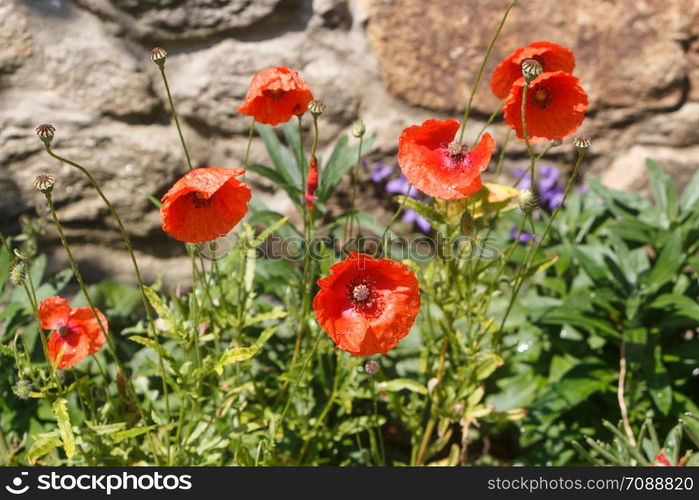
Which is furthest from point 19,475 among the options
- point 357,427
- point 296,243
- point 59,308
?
point 296,243

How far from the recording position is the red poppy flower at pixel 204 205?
3.95 ft

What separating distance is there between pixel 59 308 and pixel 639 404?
1513mm

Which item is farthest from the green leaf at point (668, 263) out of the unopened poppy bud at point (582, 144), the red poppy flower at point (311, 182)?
the red poppy flower at point (311, 182)

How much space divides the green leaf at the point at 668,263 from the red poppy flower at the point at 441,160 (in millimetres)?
897

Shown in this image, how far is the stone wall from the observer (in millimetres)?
2168

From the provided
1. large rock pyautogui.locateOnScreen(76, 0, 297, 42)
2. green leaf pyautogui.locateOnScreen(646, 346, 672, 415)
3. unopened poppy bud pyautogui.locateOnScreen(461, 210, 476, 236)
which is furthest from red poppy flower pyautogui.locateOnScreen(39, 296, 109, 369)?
green leaf pyautogui.locateOnScreen(646, 346, 672, 415)

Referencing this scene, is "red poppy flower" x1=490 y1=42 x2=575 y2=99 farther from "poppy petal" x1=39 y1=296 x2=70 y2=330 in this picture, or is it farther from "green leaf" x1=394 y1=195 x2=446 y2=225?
"poppy petal" x1=39 y1=296 x2=70 y2=330

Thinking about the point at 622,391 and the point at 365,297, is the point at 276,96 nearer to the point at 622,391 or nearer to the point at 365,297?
the point at 365,297

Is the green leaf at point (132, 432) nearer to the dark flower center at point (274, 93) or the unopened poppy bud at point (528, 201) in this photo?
the dark flower center at point (274, 93)

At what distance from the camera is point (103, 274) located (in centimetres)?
234

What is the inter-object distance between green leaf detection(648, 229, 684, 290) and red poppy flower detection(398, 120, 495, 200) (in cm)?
90

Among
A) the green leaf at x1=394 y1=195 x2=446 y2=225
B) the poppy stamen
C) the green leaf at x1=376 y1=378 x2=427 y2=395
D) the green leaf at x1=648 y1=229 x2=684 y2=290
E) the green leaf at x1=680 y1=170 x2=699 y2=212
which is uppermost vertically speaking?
the green leaf at x1=680 y1=170 x2=699 y2=212

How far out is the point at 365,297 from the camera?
4.40ft

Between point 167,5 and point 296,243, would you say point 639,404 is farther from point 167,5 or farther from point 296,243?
point 167,5
